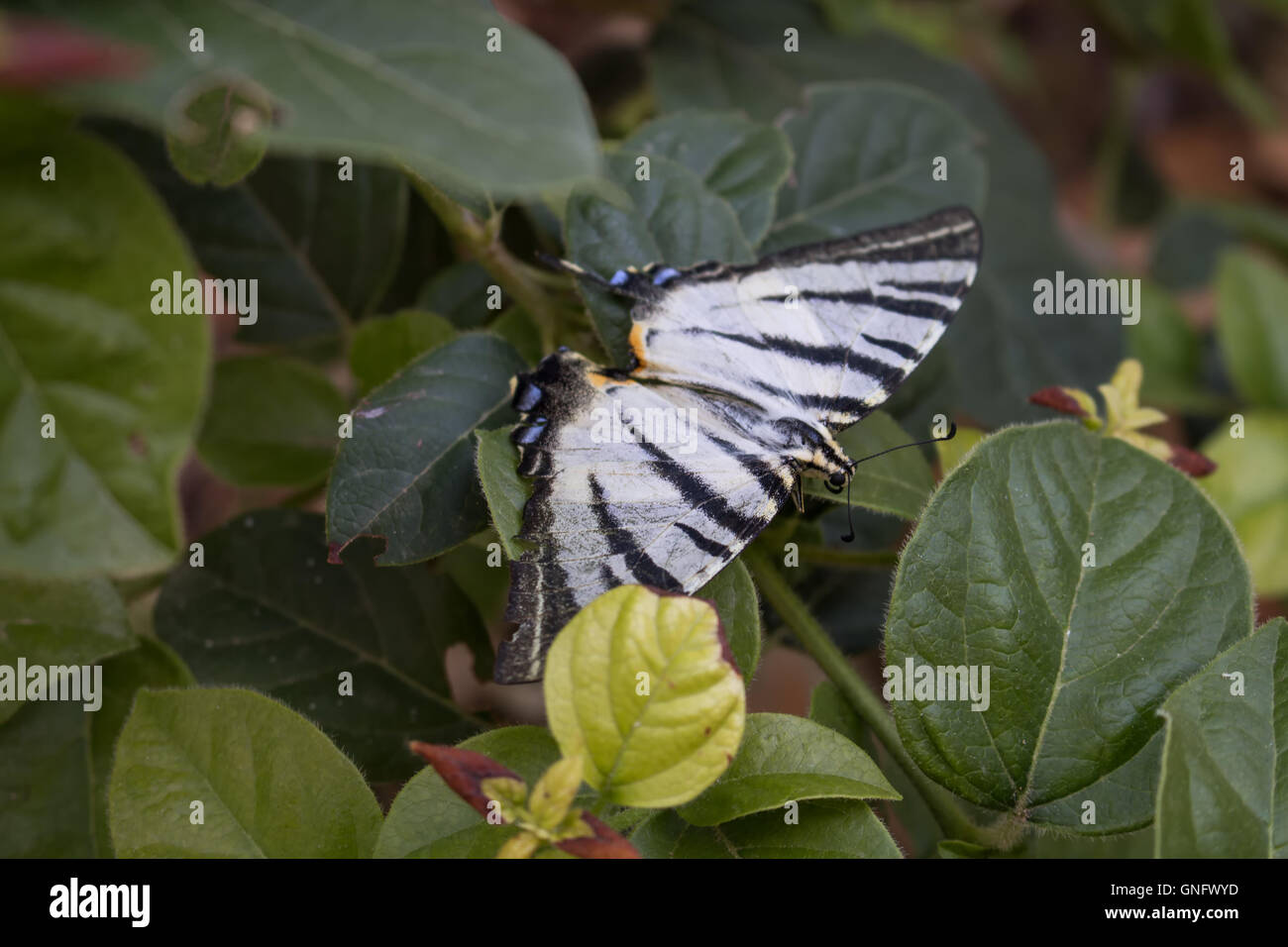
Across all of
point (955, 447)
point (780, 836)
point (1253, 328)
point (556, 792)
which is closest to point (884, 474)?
point (955, 447)

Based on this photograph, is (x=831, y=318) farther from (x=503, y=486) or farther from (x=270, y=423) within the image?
(x=270, y=423)

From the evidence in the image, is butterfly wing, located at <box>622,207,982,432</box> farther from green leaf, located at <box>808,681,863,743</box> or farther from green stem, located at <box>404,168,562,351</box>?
green leaf, located at <box>808,681,863,743</box>

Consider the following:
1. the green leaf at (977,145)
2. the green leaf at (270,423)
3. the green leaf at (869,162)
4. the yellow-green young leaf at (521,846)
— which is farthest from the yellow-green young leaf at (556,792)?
the green leaf at (977,145)

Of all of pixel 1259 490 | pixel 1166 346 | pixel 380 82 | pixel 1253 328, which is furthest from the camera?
pixel 1166 346

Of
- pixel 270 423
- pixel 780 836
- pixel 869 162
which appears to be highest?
pixel 869 162

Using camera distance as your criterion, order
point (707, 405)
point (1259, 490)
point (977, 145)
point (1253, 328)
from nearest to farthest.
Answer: point (707, 405), point (1259, 490), point (977, 145), point (1253, 328)

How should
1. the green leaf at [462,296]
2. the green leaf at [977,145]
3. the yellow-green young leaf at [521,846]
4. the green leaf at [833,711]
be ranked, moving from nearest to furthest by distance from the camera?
the yellow-green young leaf at [521,846] < the green leaf at [833,711] < the green leaf at [462,296] < the green leaf at [977,145]

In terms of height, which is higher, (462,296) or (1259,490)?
(462,296)

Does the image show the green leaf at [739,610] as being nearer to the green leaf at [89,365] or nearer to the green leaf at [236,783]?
the green leaf at [236,783]
